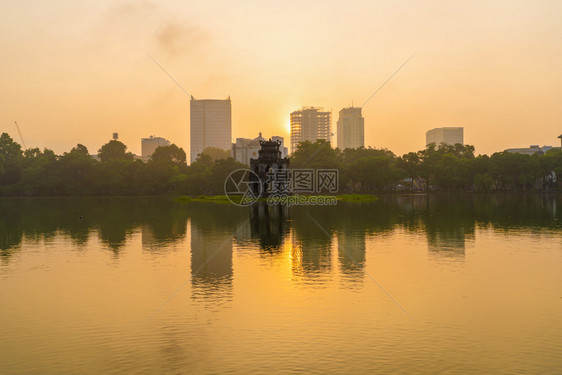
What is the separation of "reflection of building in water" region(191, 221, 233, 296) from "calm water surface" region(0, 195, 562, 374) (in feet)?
0.49

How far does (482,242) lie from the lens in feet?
117

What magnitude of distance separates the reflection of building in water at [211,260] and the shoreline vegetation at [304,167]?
106 m

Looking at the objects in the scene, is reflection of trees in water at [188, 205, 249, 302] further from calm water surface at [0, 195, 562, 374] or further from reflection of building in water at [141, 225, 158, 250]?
reflection of building in water at [141, 225, 158, 250]

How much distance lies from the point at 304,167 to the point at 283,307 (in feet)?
463

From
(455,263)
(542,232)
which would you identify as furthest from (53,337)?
(542,232)

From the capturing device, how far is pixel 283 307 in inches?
726

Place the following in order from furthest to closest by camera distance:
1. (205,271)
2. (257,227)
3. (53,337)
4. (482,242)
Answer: (257,227), (482,242), (205,271), (53,337)

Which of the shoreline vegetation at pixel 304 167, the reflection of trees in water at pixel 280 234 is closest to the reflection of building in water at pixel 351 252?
the reflection of trees in water at pixel 280 234

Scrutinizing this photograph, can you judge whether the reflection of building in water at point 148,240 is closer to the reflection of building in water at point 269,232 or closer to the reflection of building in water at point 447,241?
the reflection of building in water at point 269,232

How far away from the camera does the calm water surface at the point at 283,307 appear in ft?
43.9

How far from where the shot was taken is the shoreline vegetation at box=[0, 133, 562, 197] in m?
150

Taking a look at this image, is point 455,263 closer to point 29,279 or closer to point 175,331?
point 175,331

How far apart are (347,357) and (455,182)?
151 meters

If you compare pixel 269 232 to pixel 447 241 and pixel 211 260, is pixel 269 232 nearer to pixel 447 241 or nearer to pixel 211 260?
pixel 211 260
